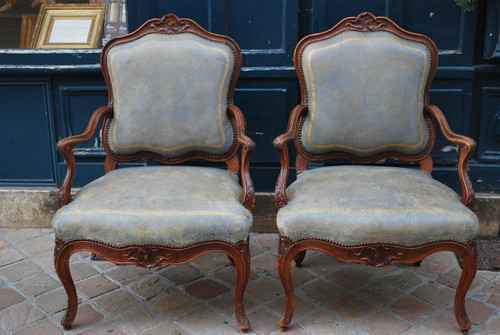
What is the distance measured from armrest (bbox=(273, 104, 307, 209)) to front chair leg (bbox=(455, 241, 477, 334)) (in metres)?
0.84

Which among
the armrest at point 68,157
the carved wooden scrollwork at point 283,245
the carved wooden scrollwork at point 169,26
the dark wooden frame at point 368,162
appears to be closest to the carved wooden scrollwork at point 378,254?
the dark wooden frame at point 368,162

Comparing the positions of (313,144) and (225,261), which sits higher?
(313,144)

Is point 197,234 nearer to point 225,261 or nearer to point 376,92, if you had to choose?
point 225,261

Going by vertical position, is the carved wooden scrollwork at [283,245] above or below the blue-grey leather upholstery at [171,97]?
below

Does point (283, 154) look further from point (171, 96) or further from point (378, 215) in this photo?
point (171, 96)

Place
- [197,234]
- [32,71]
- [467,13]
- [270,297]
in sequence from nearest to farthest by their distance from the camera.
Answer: [197,234]
[270,297]
[467,13]
[32,71]

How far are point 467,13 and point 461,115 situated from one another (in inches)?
23.8

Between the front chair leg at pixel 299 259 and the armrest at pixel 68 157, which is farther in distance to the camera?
the front chair leg at pixel 299 259

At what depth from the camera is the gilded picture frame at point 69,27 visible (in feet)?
11.8

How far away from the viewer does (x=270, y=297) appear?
9.53 feet

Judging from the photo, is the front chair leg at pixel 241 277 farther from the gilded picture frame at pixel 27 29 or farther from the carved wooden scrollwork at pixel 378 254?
the gilded picture frame at pixel 27 29

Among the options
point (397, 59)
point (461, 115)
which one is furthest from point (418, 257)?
point (461, 115)

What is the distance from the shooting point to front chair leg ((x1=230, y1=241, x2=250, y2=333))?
2.50 meters

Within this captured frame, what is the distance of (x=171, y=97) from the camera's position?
295 centimetres
